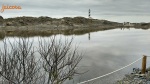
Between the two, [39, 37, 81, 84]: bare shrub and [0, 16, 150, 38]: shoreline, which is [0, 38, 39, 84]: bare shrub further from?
[0, 16, 150, 38]: shoreline

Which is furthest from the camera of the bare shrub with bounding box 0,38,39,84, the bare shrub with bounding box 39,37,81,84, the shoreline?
the shoreline

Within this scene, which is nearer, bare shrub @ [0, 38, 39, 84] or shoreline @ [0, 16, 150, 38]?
bare shrub @ [0, 38, 39, 84]

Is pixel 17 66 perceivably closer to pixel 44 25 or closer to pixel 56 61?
pixel 56 61

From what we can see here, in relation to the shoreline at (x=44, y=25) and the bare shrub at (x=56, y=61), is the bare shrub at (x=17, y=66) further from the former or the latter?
the shoreline at (x=44, y=25)

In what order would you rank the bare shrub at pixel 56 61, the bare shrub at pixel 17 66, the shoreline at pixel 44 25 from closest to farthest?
the bare shrub at pixel 17 66 → the bare shrub at pixel 56 61 → the shoreline at pixel 44 25

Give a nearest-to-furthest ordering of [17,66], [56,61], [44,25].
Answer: [17,66]
[56,61]
[44,25]

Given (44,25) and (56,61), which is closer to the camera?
(56,61)

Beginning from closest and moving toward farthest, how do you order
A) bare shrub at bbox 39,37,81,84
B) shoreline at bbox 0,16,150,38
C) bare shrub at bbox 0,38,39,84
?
bare shrub at bbox 0,38,39,84
bare shrub at bbox 39,37,81,84
shoreline at bbox 0,16,150,38

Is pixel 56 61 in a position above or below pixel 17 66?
below

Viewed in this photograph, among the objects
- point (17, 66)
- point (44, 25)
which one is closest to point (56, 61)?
point (17, 66)

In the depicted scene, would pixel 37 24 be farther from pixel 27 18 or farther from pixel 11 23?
pixel 11 23

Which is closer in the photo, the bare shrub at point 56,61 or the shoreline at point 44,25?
the bare shrub at point 56,61

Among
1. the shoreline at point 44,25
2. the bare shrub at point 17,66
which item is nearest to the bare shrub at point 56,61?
the bare shrub at point 17,66

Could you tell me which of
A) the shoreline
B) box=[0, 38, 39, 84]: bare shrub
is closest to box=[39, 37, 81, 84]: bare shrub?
box=[0, 38, 39, 84]: bare shrub
